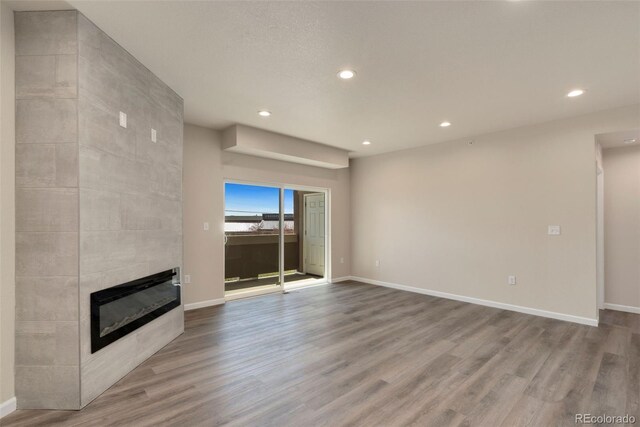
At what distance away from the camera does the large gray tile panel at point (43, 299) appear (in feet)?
6.86

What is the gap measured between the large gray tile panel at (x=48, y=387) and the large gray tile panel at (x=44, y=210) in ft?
3.24

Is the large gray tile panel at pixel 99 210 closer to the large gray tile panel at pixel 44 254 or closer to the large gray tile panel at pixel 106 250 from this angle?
the large gray tile panel at pixel 106 250

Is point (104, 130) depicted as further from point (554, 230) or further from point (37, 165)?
point (554, 230)

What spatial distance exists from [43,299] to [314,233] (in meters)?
5.05

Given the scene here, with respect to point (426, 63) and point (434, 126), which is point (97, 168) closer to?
point (426, 63)

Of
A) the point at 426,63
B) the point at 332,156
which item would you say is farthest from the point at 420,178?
the point at 426,63

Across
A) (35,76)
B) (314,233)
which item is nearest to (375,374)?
(35,76)

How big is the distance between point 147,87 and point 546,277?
5454mm

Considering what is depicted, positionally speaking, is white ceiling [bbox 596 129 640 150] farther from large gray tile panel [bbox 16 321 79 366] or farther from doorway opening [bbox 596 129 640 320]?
large gray tile panel [bbox 16 321 79 366]

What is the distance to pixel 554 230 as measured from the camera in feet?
13.6

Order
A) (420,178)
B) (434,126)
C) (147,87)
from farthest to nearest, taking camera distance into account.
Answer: (420,178) < (434,126) < (147,87)

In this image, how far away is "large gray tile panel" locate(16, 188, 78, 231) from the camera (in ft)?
6.89

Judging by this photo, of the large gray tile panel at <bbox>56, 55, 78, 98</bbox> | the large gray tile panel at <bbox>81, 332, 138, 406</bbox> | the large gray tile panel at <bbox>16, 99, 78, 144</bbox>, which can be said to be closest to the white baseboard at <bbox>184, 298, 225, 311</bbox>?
the large gray tile panel at <bbox>81, 332, 138, 406</bbox>

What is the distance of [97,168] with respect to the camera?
7.53 feet
